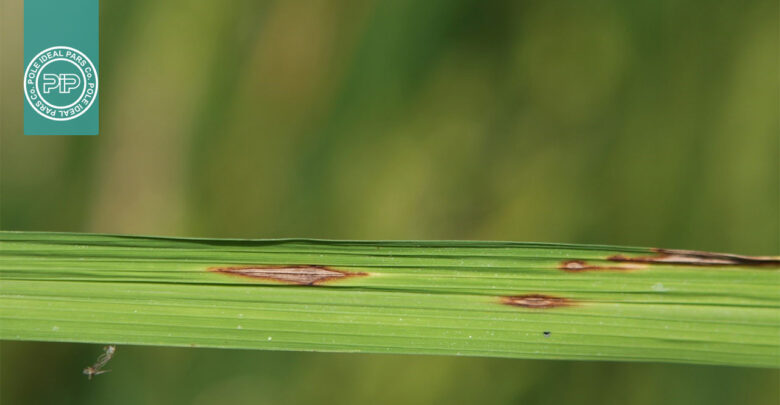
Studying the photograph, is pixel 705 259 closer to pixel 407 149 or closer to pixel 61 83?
pixel 407 149

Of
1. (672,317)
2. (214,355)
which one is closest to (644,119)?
(672,317)

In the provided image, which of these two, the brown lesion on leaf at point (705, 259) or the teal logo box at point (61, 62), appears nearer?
the brown lesion on leaf at point (705, 259)

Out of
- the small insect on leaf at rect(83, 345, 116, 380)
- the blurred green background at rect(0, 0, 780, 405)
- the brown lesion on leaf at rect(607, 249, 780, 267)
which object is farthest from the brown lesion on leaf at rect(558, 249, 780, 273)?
the small insect on leaf at rect(83, 345, 116, 380)

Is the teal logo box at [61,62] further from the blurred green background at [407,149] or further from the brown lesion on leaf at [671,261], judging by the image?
the brown lesion on leaf at [671,261]

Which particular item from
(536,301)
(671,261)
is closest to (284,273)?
(536,301)

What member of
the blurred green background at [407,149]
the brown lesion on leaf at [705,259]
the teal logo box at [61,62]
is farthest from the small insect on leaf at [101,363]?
the brown lesion on leaf at [705,259]

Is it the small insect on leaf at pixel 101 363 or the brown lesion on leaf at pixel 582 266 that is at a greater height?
the brown lesion on leaf at pixel 582 266

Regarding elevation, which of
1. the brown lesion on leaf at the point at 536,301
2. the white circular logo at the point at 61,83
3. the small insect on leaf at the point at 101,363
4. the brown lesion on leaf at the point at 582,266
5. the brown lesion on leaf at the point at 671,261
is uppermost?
the white circular logo at the point at 61,83
